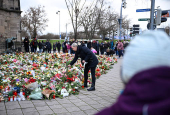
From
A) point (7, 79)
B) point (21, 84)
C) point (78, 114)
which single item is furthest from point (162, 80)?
point (7, 79)

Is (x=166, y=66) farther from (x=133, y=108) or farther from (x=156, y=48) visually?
(x=133, y=108)

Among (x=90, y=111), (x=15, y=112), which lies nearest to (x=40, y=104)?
(x=15, y=112)

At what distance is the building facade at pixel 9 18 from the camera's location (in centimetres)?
1794

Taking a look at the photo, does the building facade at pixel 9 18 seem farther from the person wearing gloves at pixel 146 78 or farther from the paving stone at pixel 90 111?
the person wearing gloves at pixel 146 78

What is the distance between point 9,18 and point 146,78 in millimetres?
20494

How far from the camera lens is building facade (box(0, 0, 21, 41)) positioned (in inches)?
706

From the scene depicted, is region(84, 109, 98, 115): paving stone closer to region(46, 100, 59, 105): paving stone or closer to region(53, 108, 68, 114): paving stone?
region(53, 108, 68, 114): paving stone

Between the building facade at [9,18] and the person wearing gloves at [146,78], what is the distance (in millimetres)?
18627

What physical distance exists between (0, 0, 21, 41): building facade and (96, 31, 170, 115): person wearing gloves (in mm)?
18627

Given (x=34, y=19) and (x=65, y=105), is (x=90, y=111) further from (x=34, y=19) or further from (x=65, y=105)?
(x=34, y=19)

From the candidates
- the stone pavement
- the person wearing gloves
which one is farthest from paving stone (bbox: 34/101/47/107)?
the person wearing gloves

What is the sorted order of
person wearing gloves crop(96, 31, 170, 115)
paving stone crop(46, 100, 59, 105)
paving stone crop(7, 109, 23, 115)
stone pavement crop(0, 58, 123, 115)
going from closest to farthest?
person wearing gloves crop(96, 31, 170, 115), paving stone crop(7, 109, 23, 115), stone pavement crop(0, 58, 123, 115), paving stone crop(46, 100, 59, 105)

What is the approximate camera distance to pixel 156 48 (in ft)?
3.43

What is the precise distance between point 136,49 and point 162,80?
251 millimetres
